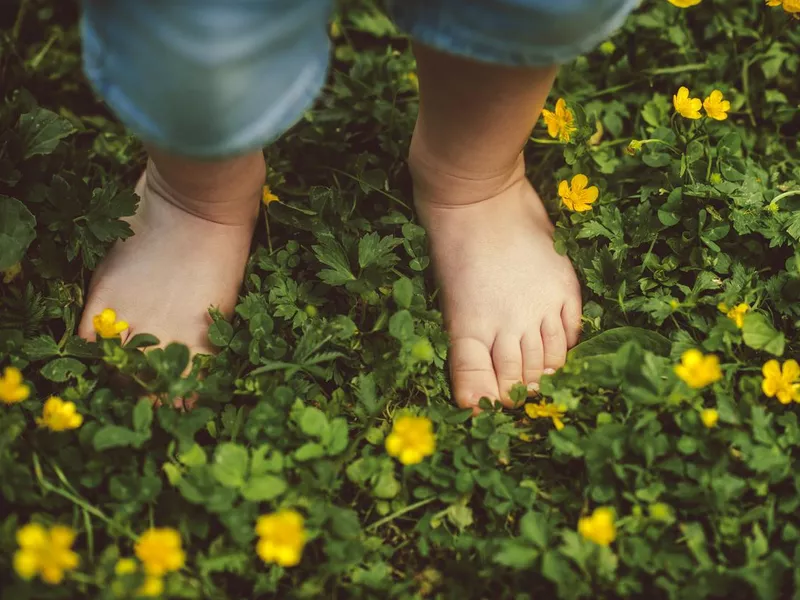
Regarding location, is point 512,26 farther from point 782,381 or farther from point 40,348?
point 40,348

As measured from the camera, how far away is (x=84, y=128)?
1.77 metres

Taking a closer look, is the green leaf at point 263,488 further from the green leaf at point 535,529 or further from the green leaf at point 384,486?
the green leaf at point 535,529

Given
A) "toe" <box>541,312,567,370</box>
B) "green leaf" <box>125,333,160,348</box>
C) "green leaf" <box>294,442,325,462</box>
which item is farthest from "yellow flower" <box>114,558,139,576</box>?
"toe" <box>541,312,567,370</box>

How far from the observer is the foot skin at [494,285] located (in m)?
1.47

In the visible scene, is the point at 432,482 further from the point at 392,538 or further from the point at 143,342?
the point at 143,342

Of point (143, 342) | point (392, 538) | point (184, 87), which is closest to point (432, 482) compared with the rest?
point (392, 538)

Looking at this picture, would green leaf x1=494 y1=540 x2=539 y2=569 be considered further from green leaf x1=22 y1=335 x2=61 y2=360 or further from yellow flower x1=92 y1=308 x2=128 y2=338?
green leaf x1=22 y1=335 x2=61 y2=360

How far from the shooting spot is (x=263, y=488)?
1.14 metres

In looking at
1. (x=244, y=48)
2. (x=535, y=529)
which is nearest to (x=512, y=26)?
(x=244, y=48)

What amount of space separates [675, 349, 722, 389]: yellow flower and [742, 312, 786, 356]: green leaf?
16 cm

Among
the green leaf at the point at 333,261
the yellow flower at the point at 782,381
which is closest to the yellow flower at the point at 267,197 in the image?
the green leaf at the point at 333,261

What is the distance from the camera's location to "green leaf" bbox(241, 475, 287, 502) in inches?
44.8

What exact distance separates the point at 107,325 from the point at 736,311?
1095mm

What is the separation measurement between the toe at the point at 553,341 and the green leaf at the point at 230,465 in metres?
0.62
